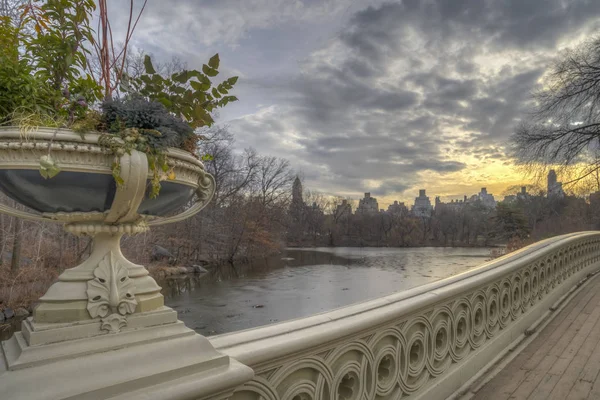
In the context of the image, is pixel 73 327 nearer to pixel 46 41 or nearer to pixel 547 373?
pixel 46 41

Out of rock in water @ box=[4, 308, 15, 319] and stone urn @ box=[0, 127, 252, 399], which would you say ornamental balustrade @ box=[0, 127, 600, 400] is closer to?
stone urn @ box=[0, 127, 252, 399]

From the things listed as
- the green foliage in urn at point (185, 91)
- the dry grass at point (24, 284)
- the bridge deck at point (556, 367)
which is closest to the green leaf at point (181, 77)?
the green foliage in urn at point (185, 91)

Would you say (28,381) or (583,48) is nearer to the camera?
(28,381)

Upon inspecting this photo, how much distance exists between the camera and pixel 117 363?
3.25 feet

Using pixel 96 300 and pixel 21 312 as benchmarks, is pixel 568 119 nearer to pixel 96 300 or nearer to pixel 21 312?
pixel 96 300

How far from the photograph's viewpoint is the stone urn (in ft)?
3.14

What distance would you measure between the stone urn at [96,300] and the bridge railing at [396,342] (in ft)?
0.86

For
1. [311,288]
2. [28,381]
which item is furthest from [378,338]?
[311,288]

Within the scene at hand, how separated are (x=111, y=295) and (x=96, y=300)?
4 centimetres

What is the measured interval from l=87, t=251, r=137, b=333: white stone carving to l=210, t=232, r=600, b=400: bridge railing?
Answer: 35 cm

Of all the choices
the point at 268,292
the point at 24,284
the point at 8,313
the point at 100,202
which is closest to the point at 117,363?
the point at 100,202

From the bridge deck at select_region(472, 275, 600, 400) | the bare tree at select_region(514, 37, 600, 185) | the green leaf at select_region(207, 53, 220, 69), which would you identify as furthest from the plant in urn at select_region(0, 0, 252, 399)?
the bare tree at select_region(514, 37, 600, 185)

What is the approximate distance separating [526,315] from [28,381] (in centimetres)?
443

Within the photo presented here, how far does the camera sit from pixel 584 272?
7.16 metres
